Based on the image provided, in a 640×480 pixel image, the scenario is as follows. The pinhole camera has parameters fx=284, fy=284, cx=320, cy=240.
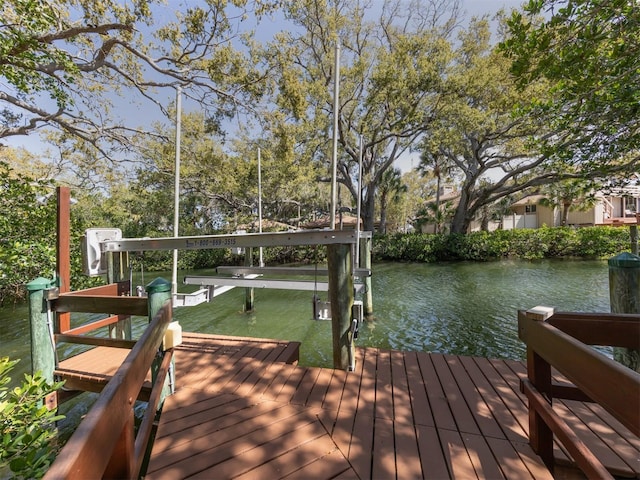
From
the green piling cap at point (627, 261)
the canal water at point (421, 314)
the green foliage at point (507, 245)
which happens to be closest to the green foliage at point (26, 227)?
the canal water at point (421, 314)

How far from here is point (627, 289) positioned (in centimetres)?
284

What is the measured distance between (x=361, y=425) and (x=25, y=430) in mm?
2029

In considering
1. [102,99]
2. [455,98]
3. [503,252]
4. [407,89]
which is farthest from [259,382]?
[503,252]

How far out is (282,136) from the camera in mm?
8008

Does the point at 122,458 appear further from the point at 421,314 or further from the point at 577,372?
the point at 421,314

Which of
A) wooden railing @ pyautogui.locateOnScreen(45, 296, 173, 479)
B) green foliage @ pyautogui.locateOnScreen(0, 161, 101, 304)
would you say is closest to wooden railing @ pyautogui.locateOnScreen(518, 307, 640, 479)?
wooden railing @ pyautogui.locateOnScreen(45, 296, 173, 479)

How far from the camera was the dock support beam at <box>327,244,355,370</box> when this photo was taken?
118 inches

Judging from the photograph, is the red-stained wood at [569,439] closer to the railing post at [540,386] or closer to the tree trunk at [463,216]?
the railing post at [540,386]

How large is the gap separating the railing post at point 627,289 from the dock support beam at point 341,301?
269 cm

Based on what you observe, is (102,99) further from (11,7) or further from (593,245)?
(593,245)

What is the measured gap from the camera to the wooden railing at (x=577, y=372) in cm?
95

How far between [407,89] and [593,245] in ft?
40.9

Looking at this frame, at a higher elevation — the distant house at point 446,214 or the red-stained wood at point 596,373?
the distant house at point 446,214

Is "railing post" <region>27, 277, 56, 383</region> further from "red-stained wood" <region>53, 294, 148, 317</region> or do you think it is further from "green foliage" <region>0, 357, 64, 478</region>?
"green foliage" <region>0, 357, 64, 478</region>
